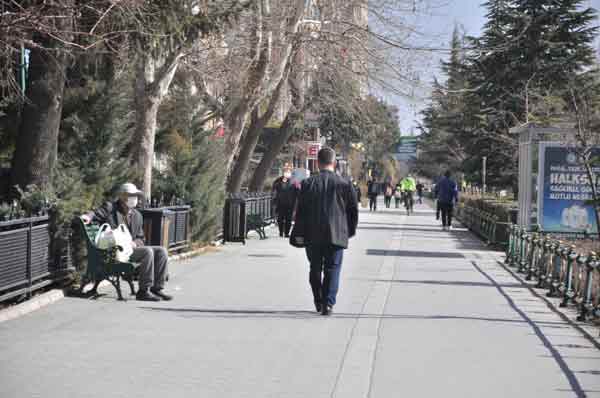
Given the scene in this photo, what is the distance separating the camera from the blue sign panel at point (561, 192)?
20.6 meters

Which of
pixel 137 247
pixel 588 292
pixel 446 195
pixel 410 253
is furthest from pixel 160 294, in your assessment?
pixel 446 195

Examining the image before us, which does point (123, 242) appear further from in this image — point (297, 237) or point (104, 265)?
point (297, 237)

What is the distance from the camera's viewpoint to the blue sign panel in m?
20.6

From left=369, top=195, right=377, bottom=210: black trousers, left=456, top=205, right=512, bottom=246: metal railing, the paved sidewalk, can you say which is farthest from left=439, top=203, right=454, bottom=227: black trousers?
left=369, top=195, right=377, bottom=210: black trousers

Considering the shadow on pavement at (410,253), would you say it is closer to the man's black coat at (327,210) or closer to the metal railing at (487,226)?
the metal railing at (487,226)

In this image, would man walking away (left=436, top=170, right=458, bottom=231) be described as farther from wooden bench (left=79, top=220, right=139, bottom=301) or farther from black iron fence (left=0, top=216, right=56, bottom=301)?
black iron fence (left=0, top=216, right=56, bottom=301)

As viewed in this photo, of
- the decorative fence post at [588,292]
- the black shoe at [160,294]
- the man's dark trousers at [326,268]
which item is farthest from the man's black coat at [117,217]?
the decorative fence post at [588,292]

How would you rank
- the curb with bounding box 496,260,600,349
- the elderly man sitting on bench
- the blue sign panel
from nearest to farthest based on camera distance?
the curb with bounding box 496,260,600,349 < the elderly man sitting on bench < the blue sign panel

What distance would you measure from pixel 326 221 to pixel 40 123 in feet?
14.4

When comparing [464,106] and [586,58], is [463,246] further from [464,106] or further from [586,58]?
[464,106]

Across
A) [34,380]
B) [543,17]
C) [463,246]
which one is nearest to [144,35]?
[34,380]

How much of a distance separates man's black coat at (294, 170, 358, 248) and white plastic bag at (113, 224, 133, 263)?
2.24m

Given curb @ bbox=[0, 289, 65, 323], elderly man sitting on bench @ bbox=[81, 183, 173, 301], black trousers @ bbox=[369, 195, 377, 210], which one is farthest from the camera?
black trousers @ bbox=[369, 195, 377, 210]

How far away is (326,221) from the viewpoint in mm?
11367
